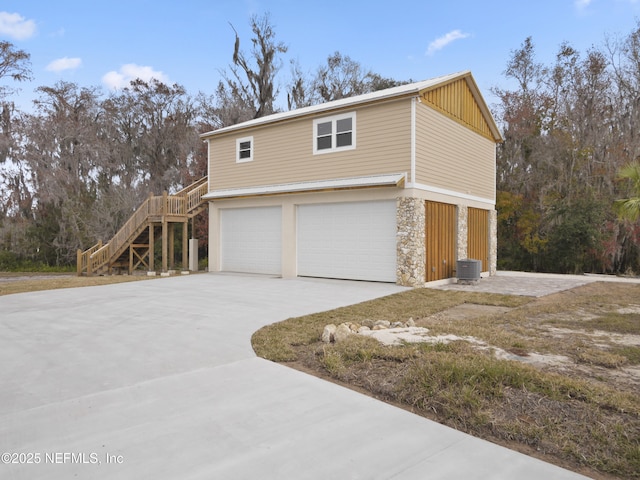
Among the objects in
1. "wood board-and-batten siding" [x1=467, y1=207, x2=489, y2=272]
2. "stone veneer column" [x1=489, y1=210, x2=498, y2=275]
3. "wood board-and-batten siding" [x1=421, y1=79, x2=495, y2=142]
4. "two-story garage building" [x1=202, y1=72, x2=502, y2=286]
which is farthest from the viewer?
"stone veneer column" [x1=489, y1=210, x2=498, y2=275]

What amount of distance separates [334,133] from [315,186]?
1.76m

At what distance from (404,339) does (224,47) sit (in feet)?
94.9

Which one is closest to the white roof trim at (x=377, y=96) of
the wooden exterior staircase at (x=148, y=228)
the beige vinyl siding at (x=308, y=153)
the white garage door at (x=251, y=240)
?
the beige vinyl siding at (x=308, y=153)

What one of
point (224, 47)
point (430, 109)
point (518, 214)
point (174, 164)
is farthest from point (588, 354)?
point (224, 47)

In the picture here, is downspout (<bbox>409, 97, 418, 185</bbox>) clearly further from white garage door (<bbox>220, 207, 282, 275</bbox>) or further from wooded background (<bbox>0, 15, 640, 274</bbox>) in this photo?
wooded background (<bbox>0, 15, 640, 274</bbox>)

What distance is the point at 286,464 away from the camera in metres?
2.70

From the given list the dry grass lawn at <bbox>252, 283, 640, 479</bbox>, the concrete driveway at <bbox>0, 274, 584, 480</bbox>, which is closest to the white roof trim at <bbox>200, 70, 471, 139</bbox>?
the dry grass lawn at <bbox>252, 283, 640, 479</bbox>

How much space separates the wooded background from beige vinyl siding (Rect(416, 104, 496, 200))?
5724 millimetres

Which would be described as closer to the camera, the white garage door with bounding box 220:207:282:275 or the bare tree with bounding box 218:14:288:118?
the white garage door with bounding box 220:207:282:275

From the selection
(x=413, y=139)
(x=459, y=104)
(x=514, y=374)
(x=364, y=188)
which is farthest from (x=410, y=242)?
(x=514, y=374)

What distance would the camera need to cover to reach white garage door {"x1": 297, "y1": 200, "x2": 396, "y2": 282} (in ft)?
41.2

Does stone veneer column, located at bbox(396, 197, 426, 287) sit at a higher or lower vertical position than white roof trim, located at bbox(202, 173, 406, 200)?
lower

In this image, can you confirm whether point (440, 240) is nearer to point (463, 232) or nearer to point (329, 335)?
point (463, 232)

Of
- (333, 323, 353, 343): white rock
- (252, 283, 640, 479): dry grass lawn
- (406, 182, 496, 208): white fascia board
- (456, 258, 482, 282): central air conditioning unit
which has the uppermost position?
(406, 182, 496, 208): white fascia board
